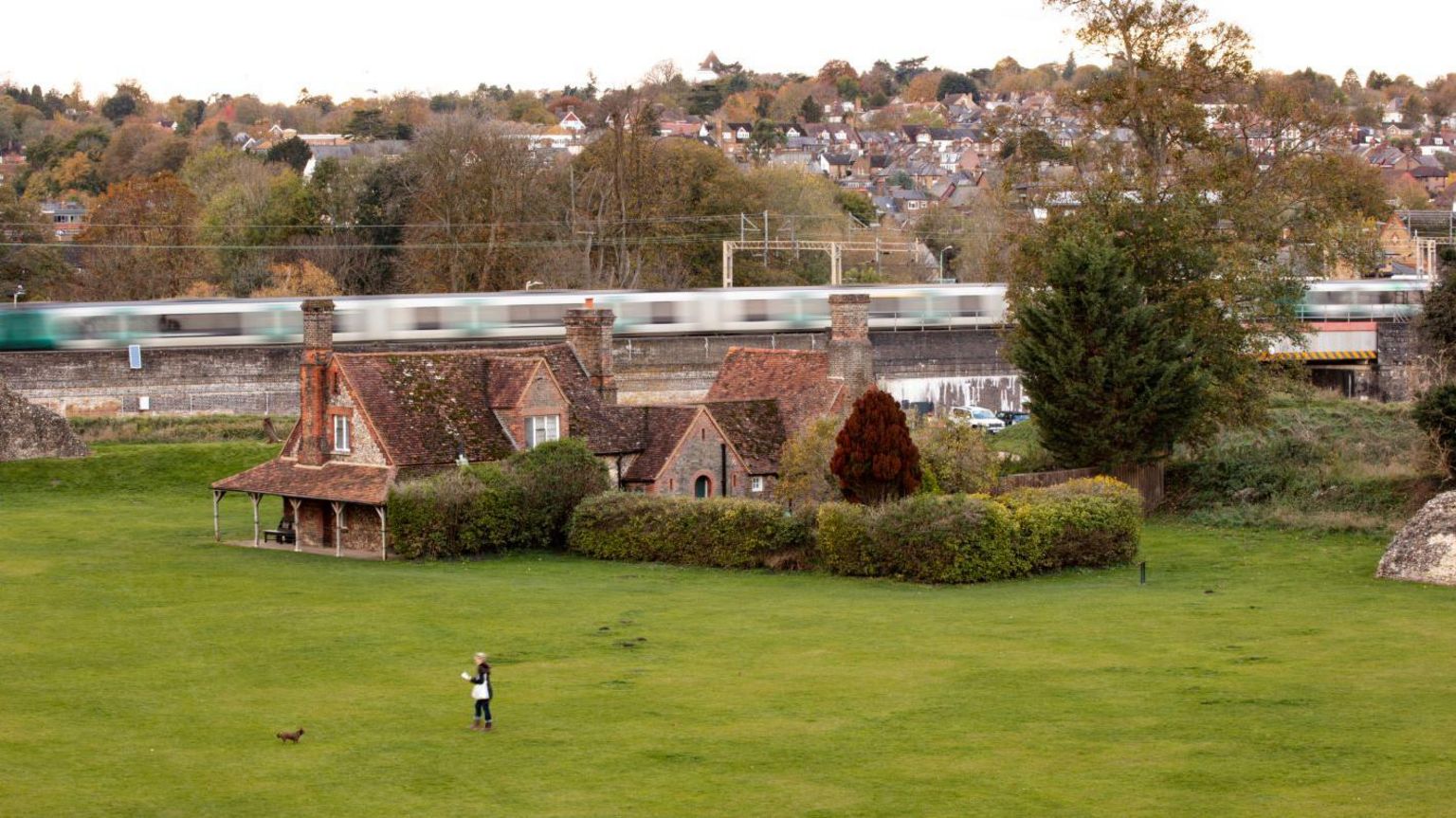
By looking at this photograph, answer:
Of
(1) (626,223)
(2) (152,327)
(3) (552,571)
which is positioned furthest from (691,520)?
(1) (626,223)

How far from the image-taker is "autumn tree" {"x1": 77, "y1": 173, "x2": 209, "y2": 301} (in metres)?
98.4

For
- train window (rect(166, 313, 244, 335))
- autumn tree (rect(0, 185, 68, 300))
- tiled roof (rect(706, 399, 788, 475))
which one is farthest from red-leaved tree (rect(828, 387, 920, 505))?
autumn tree (rect(0, 185, 68, 300))

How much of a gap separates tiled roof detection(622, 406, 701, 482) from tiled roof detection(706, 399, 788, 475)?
107 centimetres

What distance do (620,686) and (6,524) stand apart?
25.3 m

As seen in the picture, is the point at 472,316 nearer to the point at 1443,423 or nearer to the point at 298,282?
the point at 298,282

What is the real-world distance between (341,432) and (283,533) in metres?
2.95

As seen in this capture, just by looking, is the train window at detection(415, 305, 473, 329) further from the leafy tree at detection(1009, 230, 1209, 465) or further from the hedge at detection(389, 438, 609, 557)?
the leafy tree at detection(1009, 230, 1209, 465)

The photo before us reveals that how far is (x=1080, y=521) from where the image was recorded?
129ft

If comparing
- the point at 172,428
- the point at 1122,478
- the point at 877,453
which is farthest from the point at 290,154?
the point at 877,453

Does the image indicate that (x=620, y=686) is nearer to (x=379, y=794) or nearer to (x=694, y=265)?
(x=379, y=794)

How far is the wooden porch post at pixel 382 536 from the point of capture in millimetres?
41219

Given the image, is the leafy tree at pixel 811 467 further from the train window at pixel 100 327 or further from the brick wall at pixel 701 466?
the train window at pixel 100 327

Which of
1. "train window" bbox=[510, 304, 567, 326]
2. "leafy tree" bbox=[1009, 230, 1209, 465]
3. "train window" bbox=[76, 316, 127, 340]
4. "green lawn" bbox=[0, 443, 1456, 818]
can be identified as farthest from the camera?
"train window" bbox=[510, 304, 567, 326]

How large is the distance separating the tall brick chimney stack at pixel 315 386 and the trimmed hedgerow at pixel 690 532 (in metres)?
6.53
